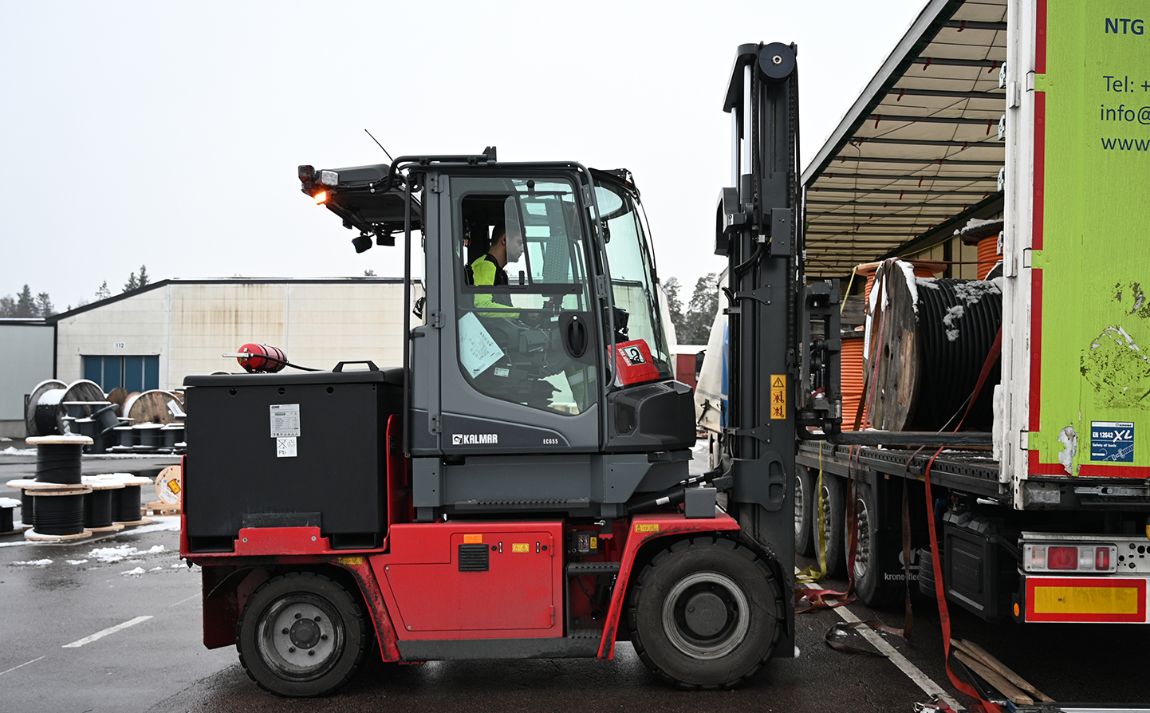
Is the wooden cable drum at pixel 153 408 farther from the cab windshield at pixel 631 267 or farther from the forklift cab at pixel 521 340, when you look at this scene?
the cab windshield at pixel 631 267

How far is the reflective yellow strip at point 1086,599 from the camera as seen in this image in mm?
4375

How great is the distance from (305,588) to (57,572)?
5.58 m

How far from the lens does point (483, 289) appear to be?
5.09m

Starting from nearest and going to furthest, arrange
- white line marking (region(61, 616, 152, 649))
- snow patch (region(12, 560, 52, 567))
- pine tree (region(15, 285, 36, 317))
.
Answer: white line marking (region(61, 616, 152, 649)) → snow patch (region(12, 560, 52, 567)) → pine tree (region(15, 285, 36, 317))

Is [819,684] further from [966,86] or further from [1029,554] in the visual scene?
[966,86]

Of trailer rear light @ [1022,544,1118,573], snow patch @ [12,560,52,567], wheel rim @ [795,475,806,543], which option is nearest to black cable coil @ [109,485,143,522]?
snow patch @ [12,560,52,567]

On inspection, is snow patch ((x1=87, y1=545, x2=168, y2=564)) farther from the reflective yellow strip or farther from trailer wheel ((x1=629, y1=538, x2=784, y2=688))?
the reflective yellow strip

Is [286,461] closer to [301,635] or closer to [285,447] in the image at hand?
[285,447]

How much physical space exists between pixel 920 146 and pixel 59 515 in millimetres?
12266

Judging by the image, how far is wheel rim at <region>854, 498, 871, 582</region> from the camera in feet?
22.6

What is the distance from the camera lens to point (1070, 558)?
441 cm

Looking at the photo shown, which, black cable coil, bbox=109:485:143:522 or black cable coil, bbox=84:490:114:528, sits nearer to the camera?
black cable coil, bbox=84:490:114:528

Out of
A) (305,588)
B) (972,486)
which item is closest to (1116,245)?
(972,486)

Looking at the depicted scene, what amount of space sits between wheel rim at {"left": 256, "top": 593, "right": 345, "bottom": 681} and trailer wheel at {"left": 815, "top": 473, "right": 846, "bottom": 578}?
442cm
